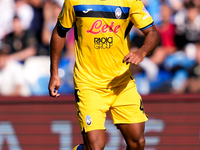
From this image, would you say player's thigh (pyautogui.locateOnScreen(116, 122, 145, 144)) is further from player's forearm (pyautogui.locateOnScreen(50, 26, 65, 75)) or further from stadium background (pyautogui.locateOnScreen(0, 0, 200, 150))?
stadium background (pyautogui.locateOnScreen(0, 0, 200, 150))

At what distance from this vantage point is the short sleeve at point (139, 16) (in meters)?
3.96

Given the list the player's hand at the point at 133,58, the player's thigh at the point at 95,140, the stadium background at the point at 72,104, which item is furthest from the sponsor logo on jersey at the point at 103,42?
the stadium background at the point at 72,104

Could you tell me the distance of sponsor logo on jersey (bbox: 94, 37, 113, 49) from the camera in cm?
395

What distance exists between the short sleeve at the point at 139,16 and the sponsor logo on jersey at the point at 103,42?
34 cm

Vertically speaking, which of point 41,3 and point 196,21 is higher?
point 41,3

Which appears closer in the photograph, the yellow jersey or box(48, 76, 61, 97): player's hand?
the yellow jersey

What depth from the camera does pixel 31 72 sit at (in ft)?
21.7

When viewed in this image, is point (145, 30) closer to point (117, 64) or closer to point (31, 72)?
point (117, 64)

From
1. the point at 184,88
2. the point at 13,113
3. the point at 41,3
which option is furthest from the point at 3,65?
the point at 184,88

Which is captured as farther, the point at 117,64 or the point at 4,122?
the point at 4,122

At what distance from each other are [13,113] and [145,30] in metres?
3.26

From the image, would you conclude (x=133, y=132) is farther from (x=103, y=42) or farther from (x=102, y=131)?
(x=103, y=42)

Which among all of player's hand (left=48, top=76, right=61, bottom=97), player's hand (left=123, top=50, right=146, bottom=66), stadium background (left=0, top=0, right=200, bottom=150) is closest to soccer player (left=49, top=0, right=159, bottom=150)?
player's hand (left=48, top=76, right=61, bottom=97)

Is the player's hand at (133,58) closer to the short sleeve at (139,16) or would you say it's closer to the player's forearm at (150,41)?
the player's forearm at (150,41)
